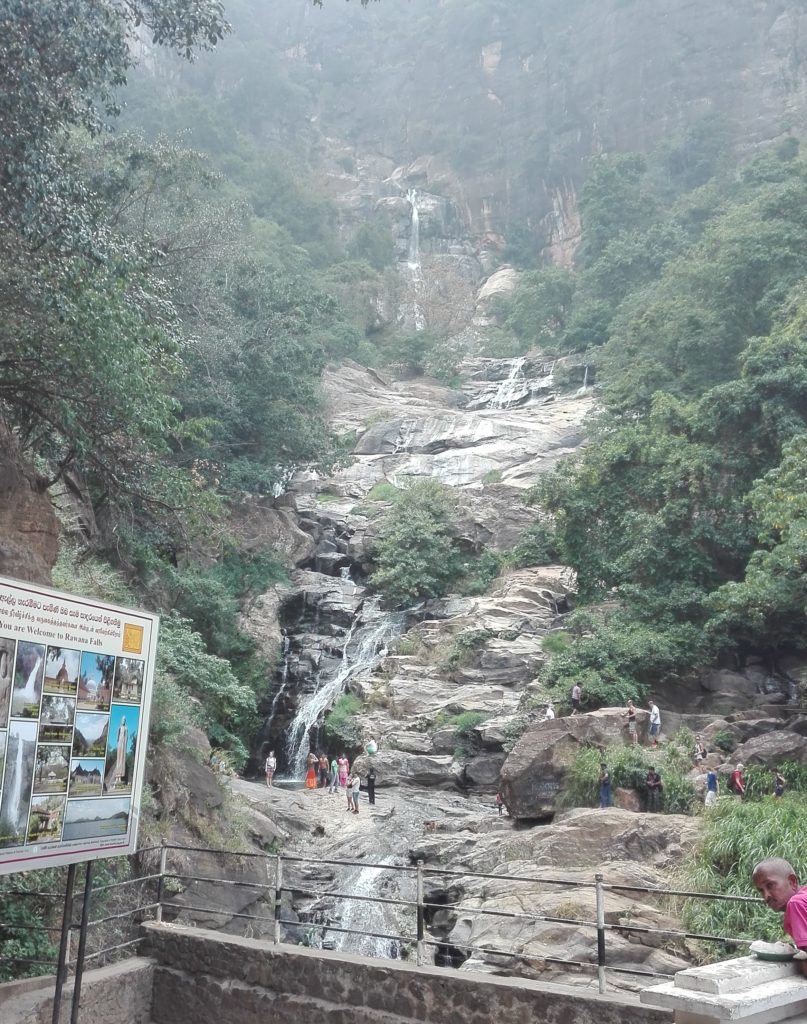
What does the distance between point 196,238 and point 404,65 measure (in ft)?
173

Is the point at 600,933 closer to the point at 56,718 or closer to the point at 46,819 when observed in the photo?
the point at 46,819

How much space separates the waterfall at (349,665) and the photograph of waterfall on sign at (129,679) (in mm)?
16718

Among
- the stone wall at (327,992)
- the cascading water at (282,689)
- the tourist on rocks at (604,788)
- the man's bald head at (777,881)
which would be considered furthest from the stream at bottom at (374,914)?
the cascading water at (282,689)

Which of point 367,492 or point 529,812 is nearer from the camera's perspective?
point 529,812

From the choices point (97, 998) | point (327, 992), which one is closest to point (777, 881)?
point (327, 992)

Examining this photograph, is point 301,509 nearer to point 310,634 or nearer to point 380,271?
point 310,634

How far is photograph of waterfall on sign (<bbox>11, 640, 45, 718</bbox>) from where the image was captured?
4.23 meters

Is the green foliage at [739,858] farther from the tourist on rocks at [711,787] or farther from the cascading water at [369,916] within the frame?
the cascading water at [369,916]

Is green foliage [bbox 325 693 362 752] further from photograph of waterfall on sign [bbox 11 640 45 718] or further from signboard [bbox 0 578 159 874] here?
photograph of waterfall on sign [bbox 11 640 45 718]

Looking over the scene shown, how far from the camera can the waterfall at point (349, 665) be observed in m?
21.5

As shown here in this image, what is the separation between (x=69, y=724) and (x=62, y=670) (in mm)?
295

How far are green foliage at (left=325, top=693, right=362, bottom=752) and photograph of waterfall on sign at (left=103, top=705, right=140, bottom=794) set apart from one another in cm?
1597

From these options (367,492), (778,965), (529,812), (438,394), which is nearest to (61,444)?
(529,812)

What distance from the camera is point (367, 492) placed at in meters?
34.9
